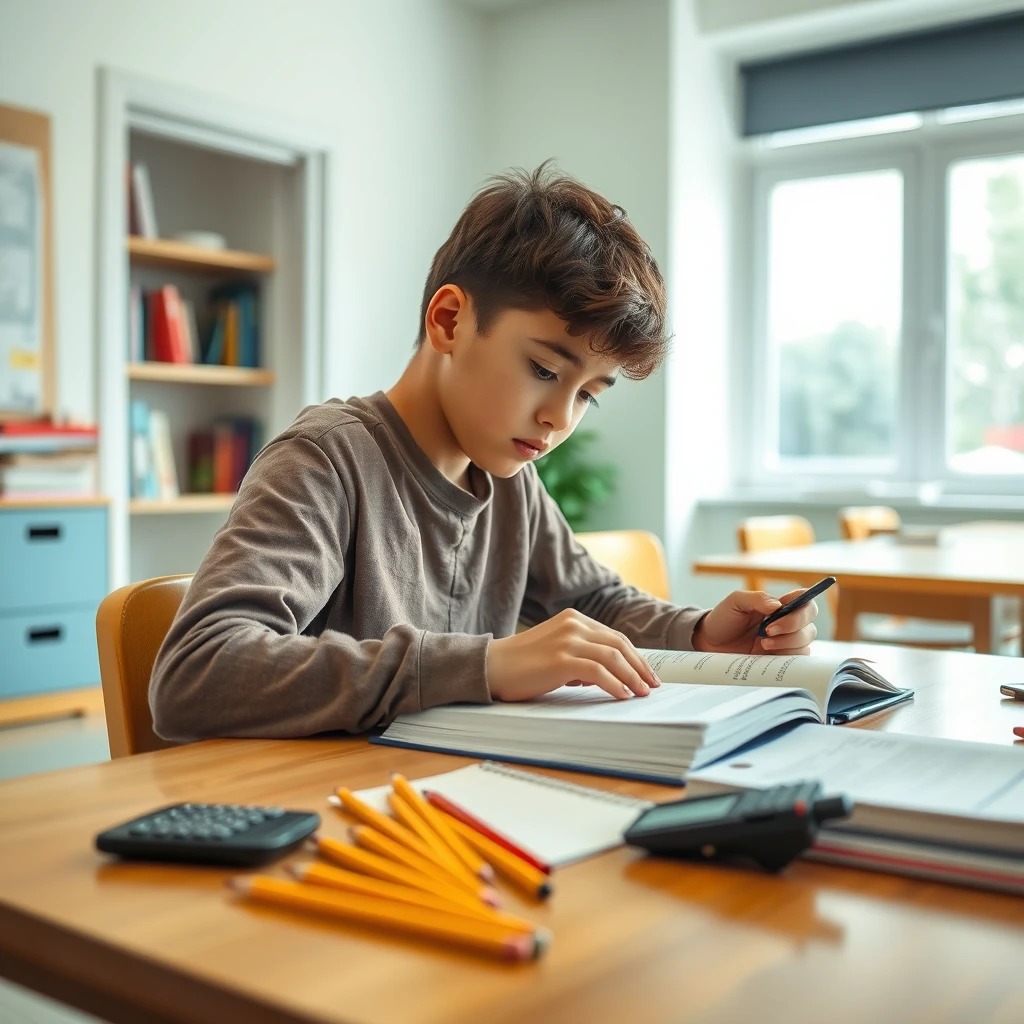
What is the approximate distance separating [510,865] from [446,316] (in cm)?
75

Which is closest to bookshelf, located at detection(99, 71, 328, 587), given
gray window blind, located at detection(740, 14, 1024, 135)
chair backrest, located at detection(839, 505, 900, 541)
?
gray window blind, located at detection(740, 14, 1024, 135)

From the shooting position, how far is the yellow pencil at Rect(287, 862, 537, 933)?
1.52ft

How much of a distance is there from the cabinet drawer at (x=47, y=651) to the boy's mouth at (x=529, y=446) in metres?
2.62

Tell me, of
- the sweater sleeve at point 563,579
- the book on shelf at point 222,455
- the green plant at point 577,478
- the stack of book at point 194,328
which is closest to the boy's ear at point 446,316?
the sweater sleeve at point 563,579

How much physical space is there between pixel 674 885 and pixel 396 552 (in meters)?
0.67

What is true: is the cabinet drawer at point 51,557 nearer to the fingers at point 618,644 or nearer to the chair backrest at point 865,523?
the chair backrest at point 865,523

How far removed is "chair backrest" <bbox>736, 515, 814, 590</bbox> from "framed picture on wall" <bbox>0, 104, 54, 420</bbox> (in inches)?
87.8

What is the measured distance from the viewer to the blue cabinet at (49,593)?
335 centimetres

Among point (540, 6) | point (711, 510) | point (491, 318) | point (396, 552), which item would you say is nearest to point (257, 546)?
point (396, 552)

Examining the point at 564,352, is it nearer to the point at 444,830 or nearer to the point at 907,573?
the point at 444,830

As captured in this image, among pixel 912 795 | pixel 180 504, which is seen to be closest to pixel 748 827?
pixel 912 795

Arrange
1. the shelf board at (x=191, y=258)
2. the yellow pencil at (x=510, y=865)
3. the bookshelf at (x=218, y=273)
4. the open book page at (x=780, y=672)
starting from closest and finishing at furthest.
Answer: the yellow pencil at (x=510, y=865), the open book page at (x=780, y=672), the shelf board at (x=191, y=258), the bookshelf at (x=218, y=273)

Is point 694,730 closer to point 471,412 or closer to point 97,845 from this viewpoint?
point 97,845

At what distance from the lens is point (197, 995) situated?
0.43m
